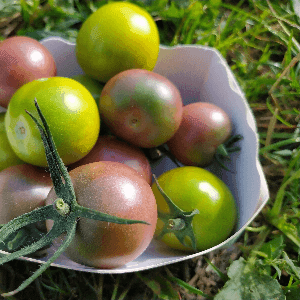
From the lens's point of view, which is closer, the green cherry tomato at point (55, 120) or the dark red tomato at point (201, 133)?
the green cherry tomato at point (55, 120)

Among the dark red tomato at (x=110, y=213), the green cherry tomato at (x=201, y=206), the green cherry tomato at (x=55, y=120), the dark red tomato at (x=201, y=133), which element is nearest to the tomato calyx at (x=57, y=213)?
the dark red tomato at (x=110, y=213)

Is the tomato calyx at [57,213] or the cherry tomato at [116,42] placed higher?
the cherry tomato at [116,42]

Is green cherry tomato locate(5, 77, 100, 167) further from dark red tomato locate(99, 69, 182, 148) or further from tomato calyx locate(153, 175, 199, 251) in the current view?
tomato calyx locate(153, 175, 199, 251)

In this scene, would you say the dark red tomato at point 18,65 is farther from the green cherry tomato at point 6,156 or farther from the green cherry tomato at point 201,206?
the green cherry tomato at point 201,206

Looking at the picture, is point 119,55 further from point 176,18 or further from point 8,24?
point 8,24

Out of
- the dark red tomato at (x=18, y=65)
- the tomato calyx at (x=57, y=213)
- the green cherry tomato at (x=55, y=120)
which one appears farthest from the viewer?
the dark red tomato at (x=18, y=65)

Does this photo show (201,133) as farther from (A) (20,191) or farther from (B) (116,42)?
(A) (20,191)

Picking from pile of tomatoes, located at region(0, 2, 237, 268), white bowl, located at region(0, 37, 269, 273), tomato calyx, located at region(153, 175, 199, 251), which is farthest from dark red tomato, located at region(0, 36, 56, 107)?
tomato calyx, located at region(153, 175, 199, 251)
